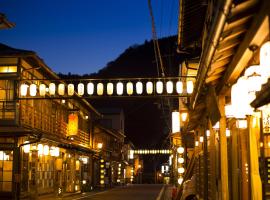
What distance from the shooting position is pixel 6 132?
2942 centimetres

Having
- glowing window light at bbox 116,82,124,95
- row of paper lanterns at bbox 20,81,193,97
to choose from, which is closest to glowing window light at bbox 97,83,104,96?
row of paper lanterns at bbox 20,81,193,97

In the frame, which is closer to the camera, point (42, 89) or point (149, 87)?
point (149, 87)

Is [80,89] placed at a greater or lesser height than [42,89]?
lesser

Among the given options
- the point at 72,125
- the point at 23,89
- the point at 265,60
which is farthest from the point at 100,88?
the point at 265,60

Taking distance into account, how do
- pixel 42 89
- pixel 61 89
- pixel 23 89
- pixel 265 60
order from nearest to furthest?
pixel 265 60 < pixel 23 89 < pixel 61 89 < pixel 42 89

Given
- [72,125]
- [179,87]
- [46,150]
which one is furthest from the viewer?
[72,125]

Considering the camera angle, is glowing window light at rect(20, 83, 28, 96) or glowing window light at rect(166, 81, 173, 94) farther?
glowing window light at rect(166, 81, 173, 94)

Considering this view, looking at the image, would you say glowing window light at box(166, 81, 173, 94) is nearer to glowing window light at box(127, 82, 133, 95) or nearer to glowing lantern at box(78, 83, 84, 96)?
glowing window light at box(127, 82, 133, 95)

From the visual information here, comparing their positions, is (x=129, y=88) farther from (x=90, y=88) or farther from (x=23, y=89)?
(x=23, y=89)

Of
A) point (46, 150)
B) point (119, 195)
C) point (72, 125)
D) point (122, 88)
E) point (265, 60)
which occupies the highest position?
point (122, 88)

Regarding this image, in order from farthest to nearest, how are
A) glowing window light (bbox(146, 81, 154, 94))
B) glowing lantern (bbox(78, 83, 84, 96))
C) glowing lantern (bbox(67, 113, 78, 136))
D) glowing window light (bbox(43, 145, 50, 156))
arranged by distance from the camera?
glowing lantern (bbox(67, 113, 78, 136))
glowing window light (bbox(43, 145, 50, 156))
glowing lantern (bbox(78, 83, 84, 96))
glowing window light (bbox(146, 81, 154, 94))

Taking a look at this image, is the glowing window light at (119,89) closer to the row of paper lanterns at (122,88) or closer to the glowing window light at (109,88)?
the row of paper lanterns at (122,88)

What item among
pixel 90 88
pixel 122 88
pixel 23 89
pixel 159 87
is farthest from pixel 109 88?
pixel 23 89

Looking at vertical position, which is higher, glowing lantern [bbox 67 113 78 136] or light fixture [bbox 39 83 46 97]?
light fixture [bbox 39 83 46 97]
